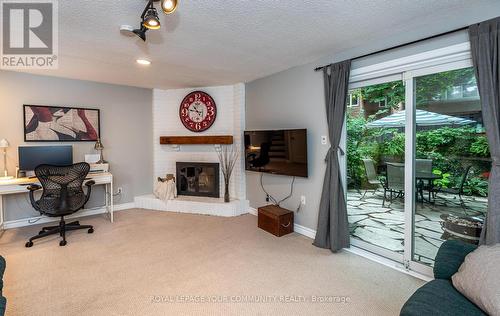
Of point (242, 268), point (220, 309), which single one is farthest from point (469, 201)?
point (220, 309)

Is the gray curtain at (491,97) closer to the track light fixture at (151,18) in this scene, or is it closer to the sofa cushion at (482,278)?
the sofa cushion at (482,278)

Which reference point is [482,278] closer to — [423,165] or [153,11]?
[423,165]

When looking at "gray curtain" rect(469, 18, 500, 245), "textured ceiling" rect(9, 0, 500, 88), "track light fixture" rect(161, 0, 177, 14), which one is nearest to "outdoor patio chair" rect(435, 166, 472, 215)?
"gray curtain" rect(469, 18, 500, 245)

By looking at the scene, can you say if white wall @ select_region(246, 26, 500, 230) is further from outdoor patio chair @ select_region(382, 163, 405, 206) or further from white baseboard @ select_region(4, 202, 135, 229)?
white baseboard @ select_region(4, 202, 135, 229)

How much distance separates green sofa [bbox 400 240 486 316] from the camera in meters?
1.24

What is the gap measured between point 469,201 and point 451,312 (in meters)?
1.35

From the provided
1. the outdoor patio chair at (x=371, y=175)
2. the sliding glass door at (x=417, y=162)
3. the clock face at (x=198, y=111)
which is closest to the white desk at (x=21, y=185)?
the clock face at (x=198, y=111)

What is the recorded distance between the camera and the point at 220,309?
187 centimetres

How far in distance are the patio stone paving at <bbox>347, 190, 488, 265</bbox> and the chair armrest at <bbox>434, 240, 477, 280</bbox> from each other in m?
0.79

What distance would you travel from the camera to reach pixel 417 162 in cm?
239

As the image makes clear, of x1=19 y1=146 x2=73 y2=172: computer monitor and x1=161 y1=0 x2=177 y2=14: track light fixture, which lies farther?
x1=19 y1=146 x2=73 y2=172: computer monitor

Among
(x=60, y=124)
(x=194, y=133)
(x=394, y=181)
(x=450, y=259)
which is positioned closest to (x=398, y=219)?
(x=394, y=181)

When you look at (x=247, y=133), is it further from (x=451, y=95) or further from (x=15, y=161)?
(x=15, y=161)

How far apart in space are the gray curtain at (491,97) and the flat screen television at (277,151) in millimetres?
1641
